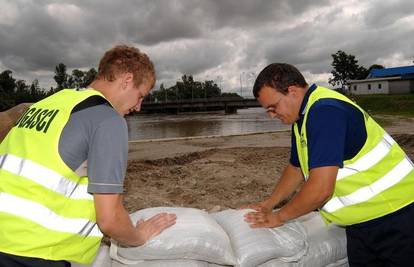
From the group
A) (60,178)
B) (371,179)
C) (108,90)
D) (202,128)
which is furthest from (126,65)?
(202,128)

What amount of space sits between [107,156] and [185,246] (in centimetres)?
120

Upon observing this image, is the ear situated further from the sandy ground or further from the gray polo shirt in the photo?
the sandy ground

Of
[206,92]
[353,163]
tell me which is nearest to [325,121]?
Result: [353,163]

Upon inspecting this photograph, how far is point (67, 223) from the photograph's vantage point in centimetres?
176

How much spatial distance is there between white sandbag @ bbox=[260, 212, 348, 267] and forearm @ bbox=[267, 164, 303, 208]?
30 centimetres

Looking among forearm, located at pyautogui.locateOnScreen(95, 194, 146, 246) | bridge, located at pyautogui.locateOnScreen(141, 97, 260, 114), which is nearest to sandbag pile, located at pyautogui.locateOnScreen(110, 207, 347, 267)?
forearm, located at pyautogui.locateOnScreen(95, 194, 146, 246)

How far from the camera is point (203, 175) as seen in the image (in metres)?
8.98

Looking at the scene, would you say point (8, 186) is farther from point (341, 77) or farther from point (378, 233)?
point (341, 77)

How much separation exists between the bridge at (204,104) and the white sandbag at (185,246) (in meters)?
70.6

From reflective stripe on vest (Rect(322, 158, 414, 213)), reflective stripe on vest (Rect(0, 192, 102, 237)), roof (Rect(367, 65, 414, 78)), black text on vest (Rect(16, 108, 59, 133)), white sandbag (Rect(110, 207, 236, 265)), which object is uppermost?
roof (Rect(367, 65, 414, 78))

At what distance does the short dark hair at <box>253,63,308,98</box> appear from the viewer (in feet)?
8.23

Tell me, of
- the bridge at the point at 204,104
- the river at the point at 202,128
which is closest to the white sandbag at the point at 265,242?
the river at the point at 202,128

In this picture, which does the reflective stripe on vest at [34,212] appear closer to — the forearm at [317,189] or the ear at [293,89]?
the forearm at [317,189]

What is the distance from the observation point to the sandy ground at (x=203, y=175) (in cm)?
675
